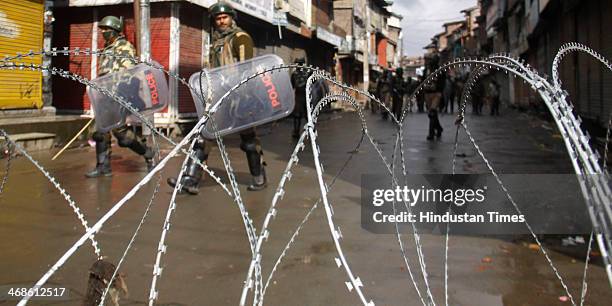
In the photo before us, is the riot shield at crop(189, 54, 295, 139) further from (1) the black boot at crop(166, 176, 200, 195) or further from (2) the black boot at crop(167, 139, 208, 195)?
(1) the black boot at crop(166, 176, 200, 195)

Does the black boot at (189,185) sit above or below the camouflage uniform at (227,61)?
below

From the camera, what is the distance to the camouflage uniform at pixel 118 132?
241 inches

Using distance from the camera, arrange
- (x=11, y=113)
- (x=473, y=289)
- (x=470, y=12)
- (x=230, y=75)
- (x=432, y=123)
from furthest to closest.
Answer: (x=470, y=12) < (x=432, y=123) < (x=11, y=113) < (x=230, y=75) < (x=473, y=289)

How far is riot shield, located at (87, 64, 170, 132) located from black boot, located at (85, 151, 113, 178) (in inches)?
22.7

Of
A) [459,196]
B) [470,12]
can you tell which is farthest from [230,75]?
[470,12]

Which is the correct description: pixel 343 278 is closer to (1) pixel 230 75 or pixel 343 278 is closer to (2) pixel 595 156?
(2) pixel 595 156

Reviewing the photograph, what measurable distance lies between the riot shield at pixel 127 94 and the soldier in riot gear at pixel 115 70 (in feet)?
0.16

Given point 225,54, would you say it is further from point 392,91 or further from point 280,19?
point 392,91

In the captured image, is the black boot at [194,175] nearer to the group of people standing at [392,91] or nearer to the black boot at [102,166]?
the black boot at [102,166]

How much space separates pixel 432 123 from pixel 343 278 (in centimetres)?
824

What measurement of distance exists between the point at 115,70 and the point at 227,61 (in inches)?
64.6

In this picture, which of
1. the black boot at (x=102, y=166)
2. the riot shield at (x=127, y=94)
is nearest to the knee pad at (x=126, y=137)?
the riot shield at (x=127, y=94)

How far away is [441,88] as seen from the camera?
10.6 meters

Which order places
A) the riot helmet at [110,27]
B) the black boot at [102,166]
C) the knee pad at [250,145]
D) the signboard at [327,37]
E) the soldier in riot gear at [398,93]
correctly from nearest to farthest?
1. the knee pad at [250,145]
2. the riot helmet at [110,27]
3. the black boot at [102,166]
4. the soldier in riot gear at [398,93]
5. the signboard at [327,37]
